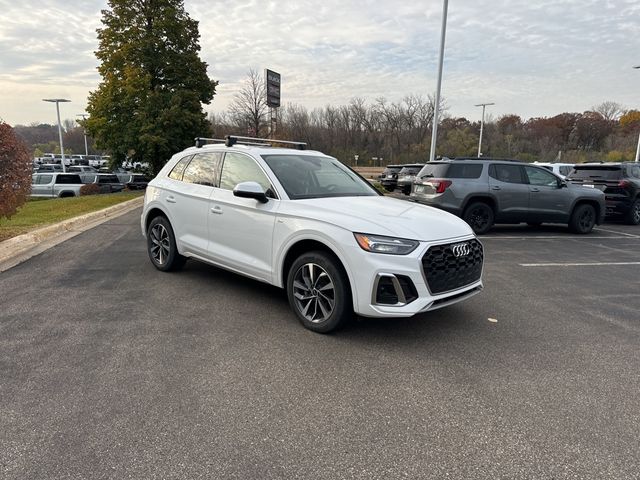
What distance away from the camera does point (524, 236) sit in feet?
34.8

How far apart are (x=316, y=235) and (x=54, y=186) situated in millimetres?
24632

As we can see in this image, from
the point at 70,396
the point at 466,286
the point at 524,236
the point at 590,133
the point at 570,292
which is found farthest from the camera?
the point at 590,133

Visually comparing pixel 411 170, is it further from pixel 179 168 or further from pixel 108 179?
pixel 108 179

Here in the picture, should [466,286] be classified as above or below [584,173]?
below

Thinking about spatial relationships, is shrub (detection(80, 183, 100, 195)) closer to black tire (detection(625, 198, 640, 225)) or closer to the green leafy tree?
the green leafy tree

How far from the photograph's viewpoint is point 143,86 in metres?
27.5

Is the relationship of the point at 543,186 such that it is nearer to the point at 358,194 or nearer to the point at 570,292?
the point at 570,292

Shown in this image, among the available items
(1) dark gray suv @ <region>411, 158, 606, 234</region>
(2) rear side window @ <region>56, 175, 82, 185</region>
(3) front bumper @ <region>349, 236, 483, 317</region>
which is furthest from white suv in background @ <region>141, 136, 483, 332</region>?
(2) rear side window @ <region>56, 175, 82, 185</region>

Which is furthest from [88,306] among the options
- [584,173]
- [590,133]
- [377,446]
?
[590,133]

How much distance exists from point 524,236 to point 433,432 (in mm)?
9068

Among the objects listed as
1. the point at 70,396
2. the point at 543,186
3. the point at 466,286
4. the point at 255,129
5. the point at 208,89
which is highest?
the point at 208,89

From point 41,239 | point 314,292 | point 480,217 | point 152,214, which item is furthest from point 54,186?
point 314,292

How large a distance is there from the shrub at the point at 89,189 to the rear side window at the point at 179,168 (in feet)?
68.7

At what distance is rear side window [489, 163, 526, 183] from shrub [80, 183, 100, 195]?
21819 mm
